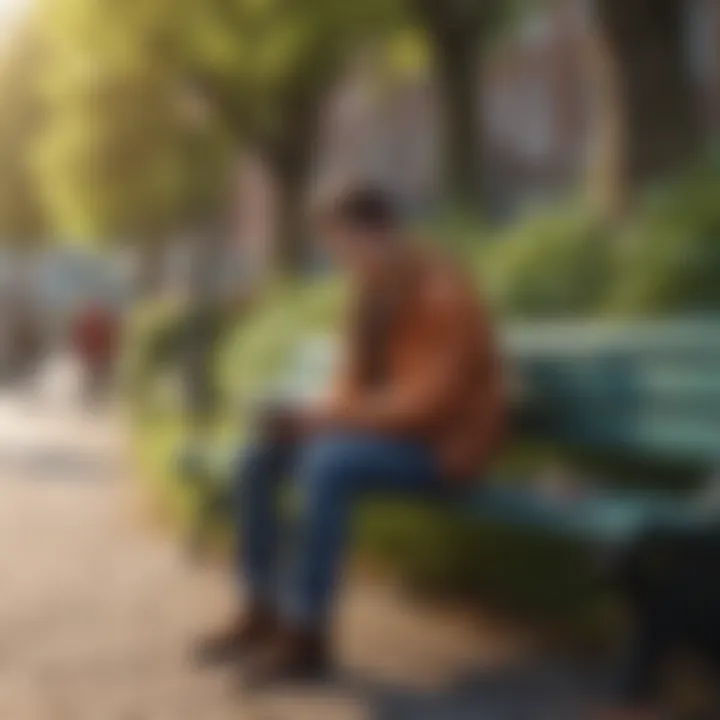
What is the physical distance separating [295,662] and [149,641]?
0.42 metres

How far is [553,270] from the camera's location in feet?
10.3

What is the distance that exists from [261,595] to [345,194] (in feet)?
2.16

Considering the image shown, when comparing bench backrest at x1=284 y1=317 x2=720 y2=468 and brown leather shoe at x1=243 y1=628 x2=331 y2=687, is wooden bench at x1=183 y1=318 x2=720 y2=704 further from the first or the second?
brown leather shoe at x1=243 y1=628 x2=331 y2=687

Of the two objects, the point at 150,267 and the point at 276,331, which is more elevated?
the point at 150,267

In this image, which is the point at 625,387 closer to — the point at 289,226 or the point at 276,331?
the point at 276,331

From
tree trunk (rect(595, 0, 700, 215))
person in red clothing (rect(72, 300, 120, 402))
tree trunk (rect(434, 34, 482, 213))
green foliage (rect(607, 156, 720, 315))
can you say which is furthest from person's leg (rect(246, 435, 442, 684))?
person in red clothing (rect(72, 300, 120, 402))

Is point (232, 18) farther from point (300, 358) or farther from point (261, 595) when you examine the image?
point (261, 595)

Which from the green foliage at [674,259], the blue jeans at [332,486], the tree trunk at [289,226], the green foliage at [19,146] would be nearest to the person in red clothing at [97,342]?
the green foliage at [19,146]

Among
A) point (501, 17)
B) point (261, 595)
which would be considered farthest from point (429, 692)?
point (501, 17)

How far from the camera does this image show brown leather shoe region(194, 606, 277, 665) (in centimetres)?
250

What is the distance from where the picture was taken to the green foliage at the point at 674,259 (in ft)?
8.98

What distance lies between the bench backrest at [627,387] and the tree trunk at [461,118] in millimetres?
1209

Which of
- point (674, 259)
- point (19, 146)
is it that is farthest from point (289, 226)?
point (19, 146)

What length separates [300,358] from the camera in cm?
336
